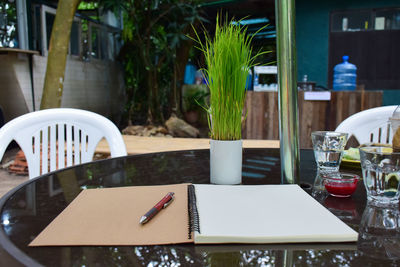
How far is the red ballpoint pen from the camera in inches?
23.7

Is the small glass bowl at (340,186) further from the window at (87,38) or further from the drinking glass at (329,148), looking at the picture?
the window at (87,38)

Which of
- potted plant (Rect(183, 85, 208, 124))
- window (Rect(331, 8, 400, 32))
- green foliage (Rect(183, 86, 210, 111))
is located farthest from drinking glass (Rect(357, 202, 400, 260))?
potted plant (Rect(183, 85, 208, 124))

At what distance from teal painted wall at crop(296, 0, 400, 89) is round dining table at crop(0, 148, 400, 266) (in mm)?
6032

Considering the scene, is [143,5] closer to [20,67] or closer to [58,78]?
[20,67]

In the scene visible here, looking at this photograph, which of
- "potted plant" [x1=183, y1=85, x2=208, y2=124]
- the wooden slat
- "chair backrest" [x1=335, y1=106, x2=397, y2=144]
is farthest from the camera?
"potted plant" [x1=183, y1=85, x2=208, y2=124]

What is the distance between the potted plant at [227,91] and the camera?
31.6 inches

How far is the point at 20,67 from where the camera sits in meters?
5.58

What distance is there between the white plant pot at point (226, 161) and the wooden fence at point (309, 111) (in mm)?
3110

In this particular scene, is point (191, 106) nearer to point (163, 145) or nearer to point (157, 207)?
point (163, 145)

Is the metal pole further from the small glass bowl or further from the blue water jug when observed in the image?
the blue water jug

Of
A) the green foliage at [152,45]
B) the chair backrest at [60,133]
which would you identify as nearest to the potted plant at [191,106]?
the green foliage at [152,45]

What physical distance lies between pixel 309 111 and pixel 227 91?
11.8ft

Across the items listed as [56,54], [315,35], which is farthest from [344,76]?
[56,54]

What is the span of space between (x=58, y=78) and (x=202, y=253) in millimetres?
3873
